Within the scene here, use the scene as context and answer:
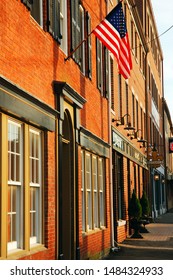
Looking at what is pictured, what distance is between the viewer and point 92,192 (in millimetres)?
14828

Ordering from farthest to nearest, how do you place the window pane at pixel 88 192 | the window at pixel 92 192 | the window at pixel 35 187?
the window pane at pixel 88 192 < the window at pixel 92 192 < the window at pixel 35 187

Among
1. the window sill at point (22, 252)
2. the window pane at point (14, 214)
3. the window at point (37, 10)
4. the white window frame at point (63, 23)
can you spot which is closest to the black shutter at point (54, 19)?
the window at point (37, 10)

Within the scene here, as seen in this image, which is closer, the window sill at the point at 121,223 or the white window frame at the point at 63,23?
the white window frame at the point at 63,23

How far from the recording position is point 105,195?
16734 millimetres

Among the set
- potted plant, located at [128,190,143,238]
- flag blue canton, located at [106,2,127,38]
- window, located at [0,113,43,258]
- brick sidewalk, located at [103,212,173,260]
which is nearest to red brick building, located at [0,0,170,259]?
window, located at [0,113,43,258]

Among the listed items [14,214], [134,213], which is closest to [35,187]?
[14,214]

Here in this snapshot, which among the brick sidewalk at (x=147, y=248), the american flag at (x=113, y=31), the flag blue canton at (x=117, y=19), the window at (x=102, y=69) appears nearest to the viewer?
the american flag at (x=113, y=31)

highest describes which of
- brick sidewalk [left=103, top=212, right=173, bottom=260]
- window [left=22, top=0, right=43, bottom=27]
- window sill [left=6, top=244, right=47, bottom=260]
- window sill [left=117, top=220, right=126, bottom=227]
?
window [left=22, top=0, right=43, bottom=27]

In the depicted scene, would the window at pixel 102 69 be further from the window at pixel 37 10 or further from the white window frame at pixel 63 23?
the window at pixel 37 10

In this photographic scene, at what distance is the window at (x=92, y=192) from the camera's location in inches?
550

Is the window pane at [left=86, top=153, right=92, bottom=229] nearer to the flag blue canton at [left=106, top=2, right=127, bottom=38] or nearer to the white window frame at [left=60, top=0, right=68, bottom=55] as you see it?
the flag blue canton at [left=106, top=2, right=127, bottom=38]

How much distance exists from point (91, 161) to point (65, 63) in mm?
3593

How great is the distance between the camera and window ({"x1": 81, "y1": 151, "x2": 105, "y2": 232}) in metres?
14.0

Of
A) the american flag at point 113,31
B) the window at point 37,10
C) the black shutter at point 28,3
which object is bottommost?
the black shutter at point 28,3
